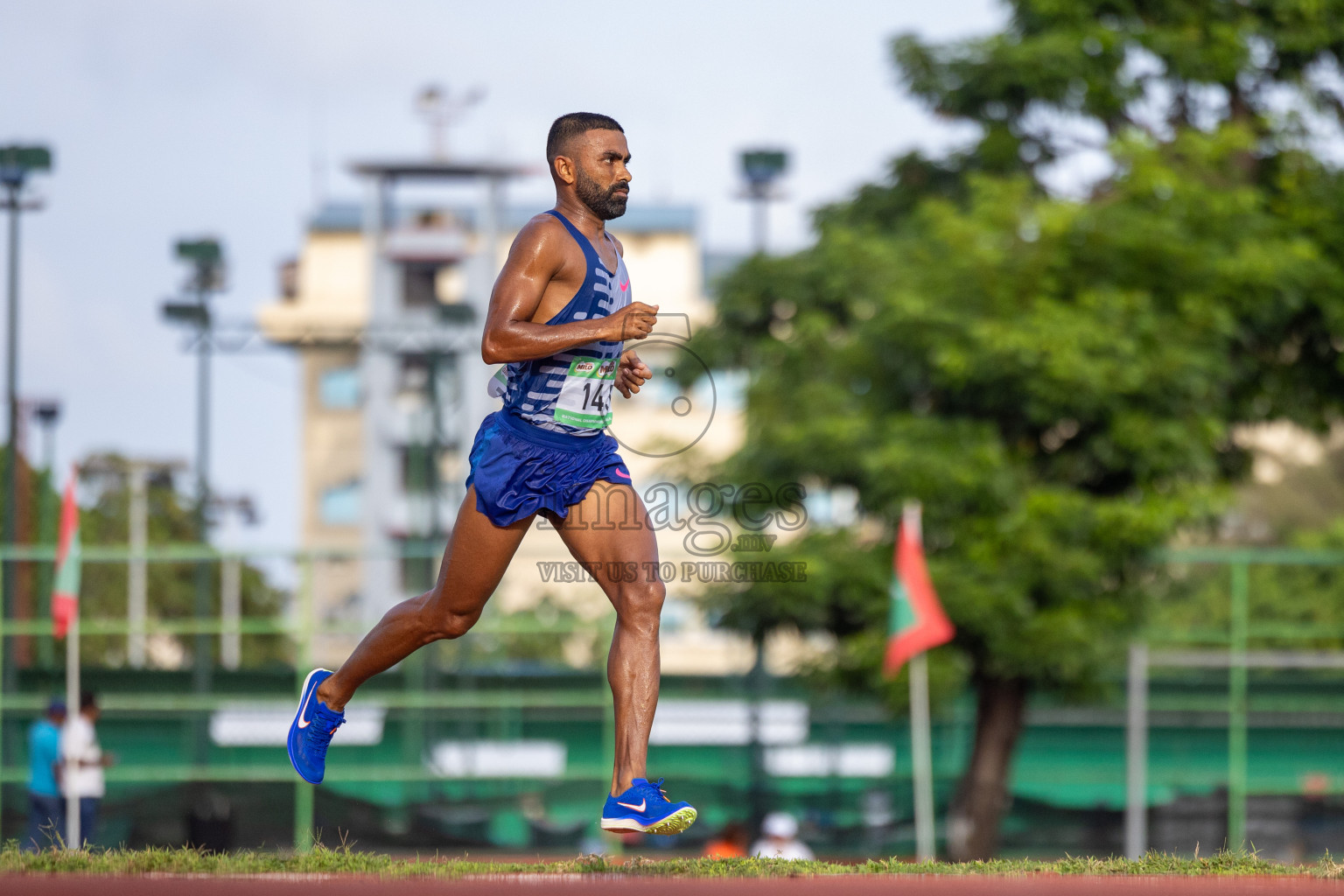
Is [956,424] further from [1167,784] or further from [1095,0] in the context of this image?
[1167,784]

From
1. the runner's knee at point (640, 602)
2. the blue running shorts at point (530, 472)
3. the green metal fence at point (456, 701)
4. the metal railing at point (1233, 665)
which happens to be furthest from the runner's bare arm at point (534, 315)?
the metal railing at point (1233, 665)

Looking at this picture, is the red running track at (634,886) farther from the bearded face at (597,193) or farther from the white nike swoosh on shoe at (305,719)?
the bearded face at (597,193)

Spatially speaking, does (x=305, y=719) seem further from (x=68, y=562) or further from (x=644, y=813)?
(x=68, y=562)

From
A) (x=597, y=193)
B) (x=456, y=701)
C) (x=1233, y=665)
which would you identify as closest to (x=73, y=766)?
(x=456, y=701)

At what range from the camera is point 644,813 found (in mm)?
4852

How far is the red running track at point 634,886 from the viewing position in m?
4.46

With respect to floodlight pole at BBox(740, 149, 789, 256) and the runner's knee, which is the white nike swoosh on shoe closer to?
the runner's knee

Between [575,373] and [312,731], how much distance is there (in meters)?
1.55

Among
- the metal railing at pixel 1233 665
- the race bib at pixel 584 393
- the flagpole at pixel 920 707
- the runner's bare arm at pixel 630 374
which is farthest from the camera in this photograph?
the metal railing at pixel 1233 665

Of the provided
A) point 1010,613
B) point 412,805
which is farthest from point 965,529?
point 412,805

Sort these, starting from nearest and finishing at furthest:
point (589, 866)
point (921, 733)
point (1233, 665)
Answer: point (589, 866) < point (921, 733) < point (1233, 665)

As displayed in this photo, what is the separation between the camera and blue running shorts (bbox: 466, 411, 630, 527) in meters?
4.98

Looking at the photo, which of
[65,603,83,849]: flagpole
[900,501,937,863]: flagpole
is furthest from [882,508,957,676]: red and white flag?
[65,603,83,849]: flagpole

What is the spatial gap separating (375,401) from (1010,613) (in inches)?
1426
